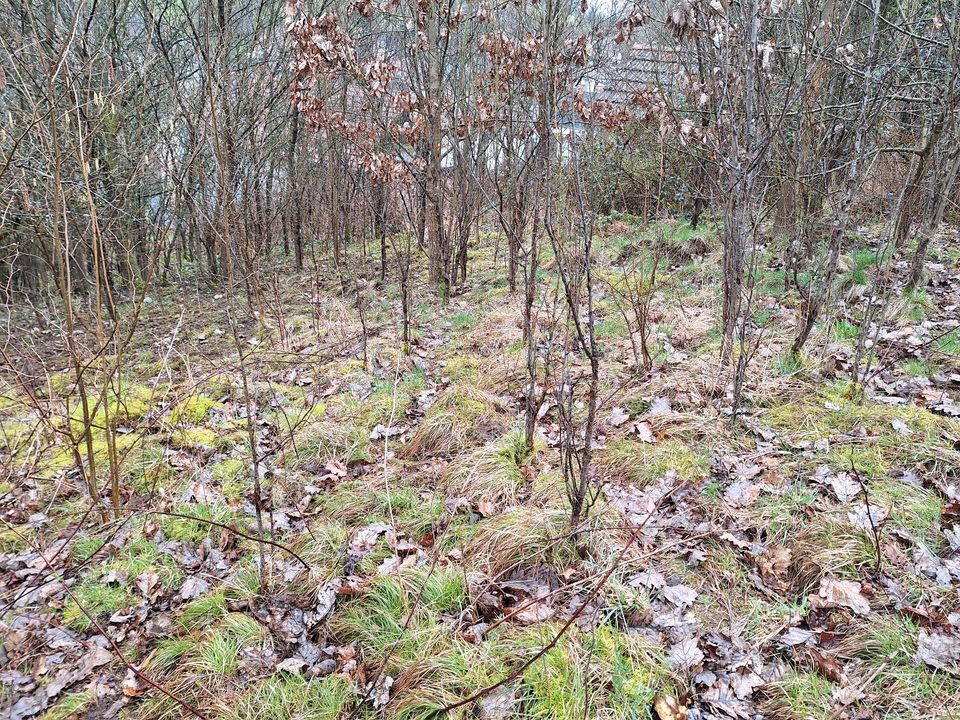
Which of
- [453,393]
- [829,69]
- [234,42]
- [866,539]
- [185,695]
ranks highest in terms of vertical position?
[234,42]

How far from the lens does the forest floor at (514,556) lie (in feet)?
7.07

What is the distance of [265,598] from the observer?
2760mm

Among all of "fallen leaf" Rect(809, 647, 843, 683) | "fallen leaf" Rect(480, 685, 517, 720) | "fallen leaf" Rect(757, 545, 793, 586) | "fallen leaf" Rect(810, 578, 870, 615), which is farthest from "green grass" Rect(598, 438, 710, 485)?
"fallen leaf" Rect(480, 685, 517, 720)

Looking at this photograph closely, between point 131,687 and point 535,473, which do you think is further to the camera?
point 535,473

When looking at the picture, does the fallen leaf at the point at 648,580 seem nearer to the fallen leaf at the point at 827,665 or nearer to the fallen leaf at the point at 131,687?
the fallen leaf at the point at 827,665

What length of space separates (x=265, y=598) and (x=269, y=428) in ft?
6.31

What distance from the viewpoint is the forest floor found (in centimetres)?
215

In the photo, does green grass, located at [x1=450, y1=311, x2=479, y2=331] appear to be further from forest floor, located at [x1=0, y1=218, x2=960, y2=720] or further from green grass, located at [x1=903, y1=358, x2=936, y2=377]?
green grass, located at [x1=903, y1=358, x2=936, y2=377]

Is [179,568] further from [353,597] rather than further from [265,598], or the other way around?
[353,597]

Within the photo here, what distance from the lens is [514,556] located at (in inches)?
109

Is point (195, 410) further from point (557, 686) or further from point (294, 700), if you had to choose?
point (557, 686)

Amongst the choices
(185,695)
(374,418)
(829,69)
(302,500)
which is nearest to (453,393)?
(374,418)

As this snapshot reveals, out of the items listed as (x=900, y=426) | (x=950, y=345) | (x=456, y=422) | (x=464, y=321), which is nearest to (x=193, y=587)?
(x=456, y=422)

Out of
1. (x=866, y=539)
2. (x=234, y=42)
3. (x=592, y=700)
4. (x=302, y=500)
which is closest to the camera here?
(x=592, y=700)
